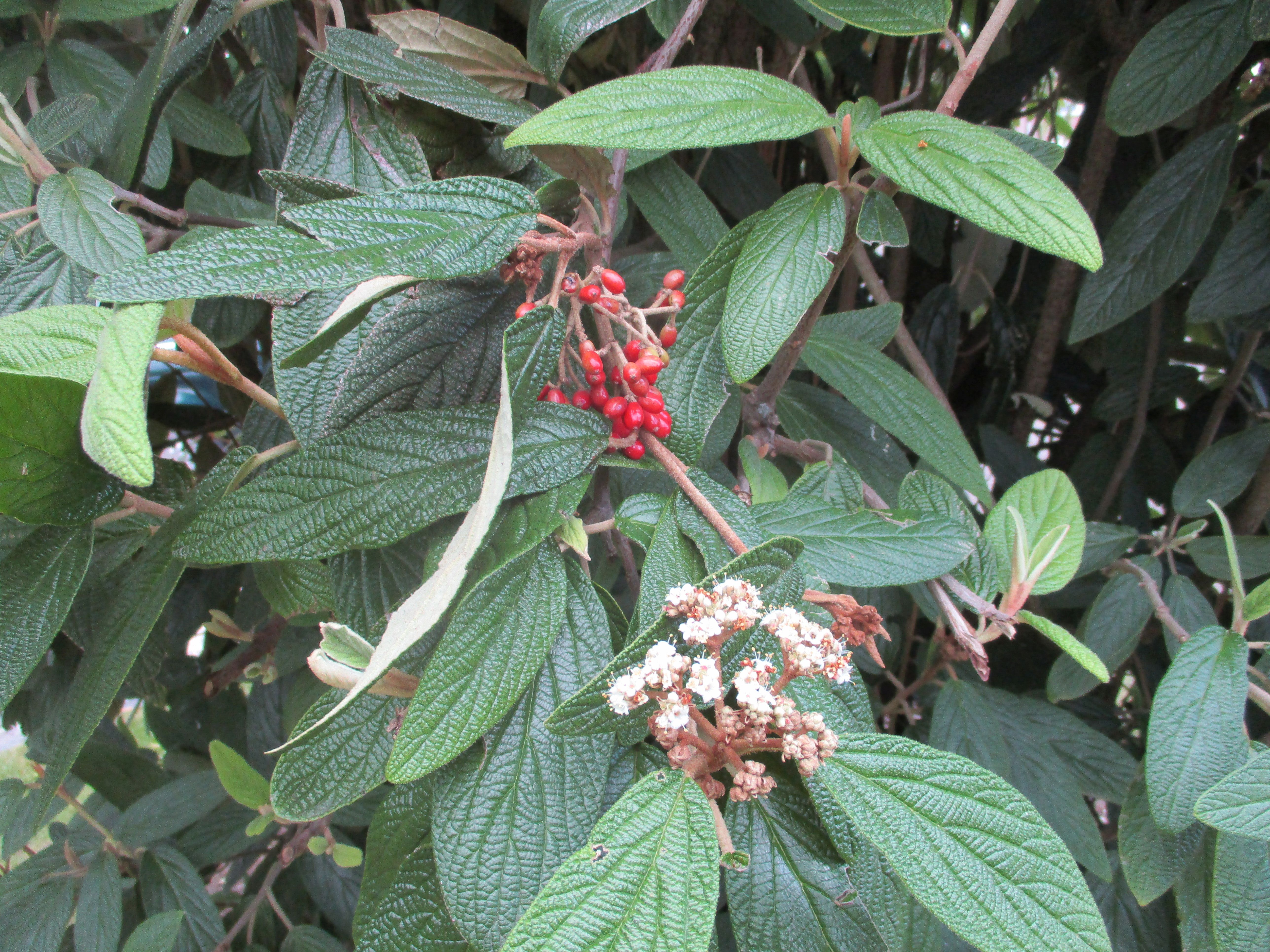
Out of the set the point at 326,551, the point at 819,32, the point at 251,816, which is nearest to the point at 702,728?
the point at 326,551

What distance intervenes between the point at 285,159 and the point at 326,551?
274 mm

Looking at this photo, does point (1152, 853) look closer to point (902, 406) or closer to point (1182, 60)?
point (902, 406)

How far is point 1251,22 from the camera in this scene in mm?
659

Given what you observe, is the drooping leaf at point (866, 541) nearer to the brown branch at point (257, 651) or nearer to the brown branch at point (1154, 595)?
the brown branch at point (1154, 595)

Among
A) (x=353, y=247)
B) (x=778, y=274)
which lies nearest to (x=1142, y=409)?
(x=778, y=274)

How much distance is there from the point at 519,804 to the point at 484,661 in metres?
0.07

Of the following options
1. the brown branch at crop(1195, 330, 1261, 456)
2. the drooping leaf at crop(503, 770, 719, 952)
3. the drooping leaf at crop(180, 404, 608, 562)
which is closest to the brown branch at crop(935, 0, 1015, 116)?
the drooping leaf at crop(180, 404, 608, 562)

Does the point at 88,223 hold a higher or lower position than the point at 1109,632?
higher

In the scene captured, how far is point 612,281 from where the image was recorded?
1.34 feet

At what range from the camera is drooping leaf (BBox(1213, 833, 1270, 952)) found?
0.49 metres

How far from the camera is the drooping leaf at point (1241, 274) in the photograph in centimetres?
76

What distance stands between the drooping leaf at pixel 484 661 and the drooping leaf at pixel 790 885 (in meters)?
Result: 0.13

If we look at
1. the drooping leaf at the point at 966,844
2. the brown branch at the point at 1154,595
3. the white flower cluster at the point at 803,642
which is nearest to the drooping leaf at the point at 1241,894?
the brown branch at the point at 1154,595

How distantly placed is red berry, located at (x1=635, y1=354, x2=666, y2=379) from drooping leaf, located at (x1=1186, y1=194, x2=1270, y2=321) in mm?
661
